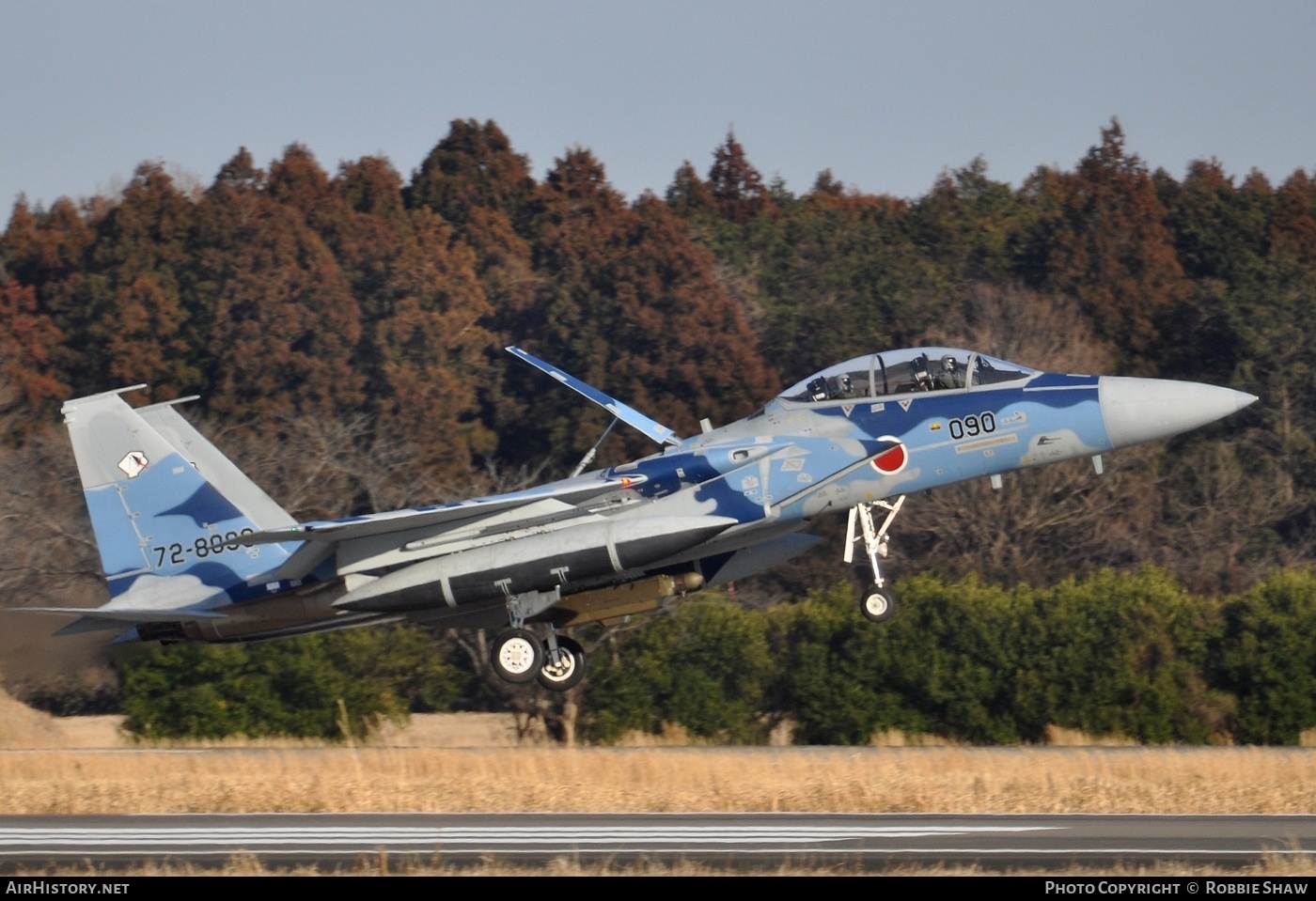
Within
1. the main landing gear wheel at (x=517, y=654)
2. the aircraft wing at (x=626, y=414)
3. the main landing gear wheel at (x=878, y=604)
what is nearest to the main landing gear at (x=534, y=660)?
the main landing gear wheel at (x=517, y=654)

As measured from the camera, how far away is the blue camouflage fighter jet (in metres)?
16.9

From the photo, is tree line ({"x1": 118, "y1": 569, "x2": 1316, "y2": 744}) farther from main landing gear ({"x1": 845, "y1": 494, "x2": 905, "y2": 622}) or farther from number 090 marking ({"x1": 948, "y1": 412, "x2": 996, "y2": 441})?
number 090 marking ({"x1": 948, "y1": 412, "x2": 996, "y2": 441})

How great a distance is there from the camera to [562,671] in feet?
60.0

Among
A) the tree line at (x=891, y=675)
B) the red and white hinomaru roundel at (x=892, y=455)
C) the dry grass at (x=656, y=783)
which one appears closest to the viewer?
the dry grass at (x=656, y=783)

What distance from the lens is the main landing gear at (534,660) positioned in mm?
17797

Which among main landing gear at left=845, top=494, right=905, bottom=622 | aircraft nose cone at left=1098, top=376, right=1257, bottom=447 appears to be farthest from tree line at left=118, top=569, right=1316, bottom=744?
aircraft nose cone at left=1098, top=376, right=1257, bottom=447

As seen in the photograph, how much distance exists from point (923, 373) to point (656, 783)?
4835 mm

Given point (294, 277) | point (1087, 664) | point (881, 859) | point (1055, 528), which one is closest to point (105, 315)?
point (294, 277)

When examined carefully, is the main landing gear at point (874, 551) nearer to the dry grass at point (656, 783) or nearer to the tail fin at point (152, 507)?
the dry grass at point (656, 783)

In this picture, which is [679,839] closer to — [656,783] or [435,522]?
[656,783]

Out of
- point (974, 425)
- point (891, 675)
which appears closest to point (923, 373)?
point (974, 425)

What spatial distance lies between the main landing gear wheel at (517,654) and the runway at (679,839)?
10.00 ft

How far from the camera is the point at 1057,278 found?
150ft

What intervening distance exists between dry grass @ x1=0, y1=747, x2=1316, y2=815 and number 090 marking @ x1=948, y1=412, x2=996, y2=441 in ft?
11.0
